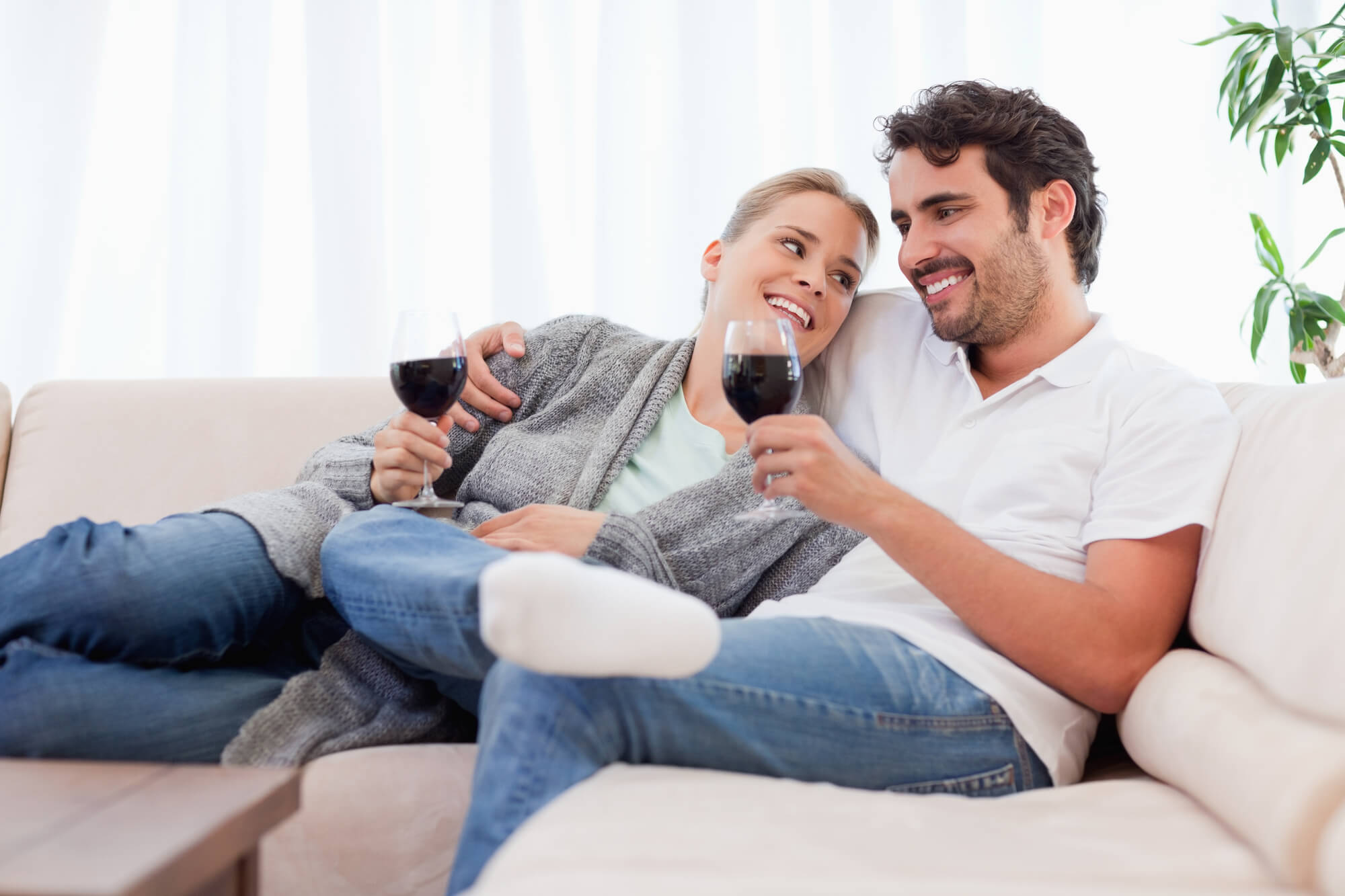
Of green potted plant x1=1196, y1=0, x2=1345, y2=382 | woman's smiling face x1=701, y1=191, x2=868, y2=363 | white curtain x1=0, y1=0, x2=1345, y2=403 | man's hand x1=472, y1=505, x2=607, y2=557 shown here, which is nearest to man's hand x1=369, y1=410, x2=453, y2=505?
man's hand x1=472, y1=505, x2=607, y2=557

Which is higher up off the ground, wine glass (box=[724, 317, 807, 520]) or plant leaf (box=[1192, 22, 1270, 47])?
plant leaf (box=[1192, 22, 1270, 47])

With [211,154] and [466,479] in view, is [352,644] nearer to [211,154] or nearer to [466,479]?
[466,479]

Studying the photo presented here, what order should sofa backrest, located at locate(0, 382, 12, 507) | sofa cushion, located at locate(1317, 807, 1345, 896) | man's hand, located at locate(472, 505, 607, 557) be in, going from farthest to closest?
sofa backrest, located at locate(0, 382, 12, 507), man's hand, located at locate(472, 505, 607, 557), sofa cushion, located at locate(1317, 807, 1345, 896)

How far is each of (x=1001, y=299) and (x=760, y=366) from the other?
59cm

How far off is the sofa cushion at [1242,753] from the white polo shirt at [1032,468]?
11cm

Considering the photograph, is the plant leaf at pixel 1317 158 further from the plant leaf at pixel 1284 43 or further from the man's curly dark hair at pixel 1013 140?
the man's curly dark hair at pixel 1013 140

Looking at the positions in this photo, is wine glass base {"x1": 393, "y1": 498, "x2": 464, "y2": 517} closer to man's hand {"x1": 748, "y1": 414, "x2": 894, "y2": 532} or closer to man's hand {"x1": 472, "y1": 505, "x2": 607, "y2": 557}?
man's hand {"x1": 472, "y1": 505, "x2": 607, "y2": 557}

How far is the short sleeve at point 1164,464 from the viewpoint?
3.91 feet

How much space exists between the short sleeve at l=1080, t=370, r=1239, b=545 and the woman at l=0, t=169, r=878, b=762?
0.44 m

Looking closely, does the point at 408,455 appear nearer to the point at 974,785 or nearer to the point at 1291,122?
the point at 974,785

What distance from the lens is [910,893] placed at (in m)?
0.74

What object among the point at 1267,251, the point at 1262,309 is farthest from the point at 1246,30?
the point at 1262,309

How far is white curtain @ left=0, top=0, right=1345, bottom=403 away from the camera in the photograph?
274cm

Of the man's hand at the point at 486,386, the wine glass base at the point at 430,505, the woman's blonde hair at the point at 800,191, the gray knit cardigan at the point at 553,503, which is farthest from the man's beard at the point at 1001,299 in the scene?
the wine glass base at the point at 430,505
